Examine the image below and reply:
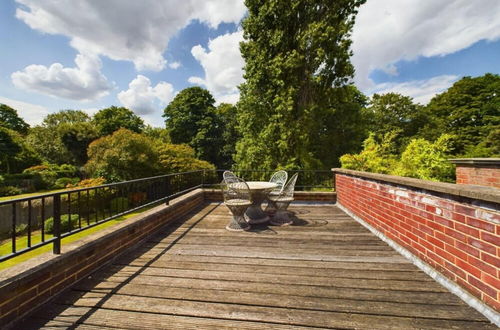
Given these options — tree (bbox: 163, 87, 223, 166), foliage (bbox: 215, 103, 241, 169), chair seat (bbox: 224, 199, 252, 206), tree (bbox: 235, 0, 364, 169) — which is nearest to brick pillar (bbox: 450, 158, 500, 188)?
chair seat (bbox: 224, 199, 252, 206)

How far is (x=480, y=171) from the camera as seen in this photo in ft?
14.6

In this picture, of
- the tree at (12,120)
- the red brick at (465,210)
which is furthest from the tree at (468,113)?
the tree at (12,120)

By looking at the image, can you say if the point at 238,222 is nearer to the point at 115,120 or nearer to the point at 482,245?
the point at 482,245

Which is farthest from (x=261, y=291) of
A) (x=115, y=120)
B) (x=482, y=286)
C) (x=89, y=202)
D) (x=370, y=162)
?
(x=115, y=120)

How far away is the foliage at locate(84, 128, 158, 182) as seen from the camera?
41.1 ft

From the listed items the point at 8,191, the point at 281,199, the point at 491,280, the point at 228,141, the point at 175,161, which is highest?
the point at 228,141


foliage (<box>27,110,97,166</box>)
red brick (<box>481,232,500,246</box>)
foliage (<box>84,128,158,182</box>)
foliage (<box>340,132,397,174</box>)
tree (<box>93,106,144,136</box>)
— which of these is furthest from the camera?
tree (<box>93,106,144,136</box>)

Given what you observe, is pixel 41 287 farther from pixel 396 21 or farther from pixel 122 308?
pixel 396 21

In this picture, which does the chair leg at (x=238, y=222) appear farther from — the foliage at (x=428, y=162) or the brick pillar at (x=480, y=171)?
the foliage at (x=428, y=162)

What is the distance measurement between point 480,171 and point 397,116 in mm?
20594

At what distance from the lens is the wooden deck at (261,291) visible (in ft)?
5.13

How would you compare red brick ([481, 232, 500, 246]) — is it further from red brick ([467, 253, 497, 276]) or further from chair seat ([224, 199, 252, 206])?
chair seat ([224, 199, 252, 206])

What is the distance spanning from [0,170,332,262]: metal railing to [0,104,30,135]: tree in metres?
29.8

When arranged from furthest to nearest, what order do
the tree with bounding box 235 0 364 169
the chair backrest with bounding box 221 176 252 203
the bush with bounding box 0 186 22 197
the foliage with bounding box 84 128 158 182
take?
the bush with bounding box 0 186 22 197 → the foliage with bounding box 84 128 158 182 → the tree with bounding box 235 0 364 169 → the chair backrest with bounding box 221 176 252 203
